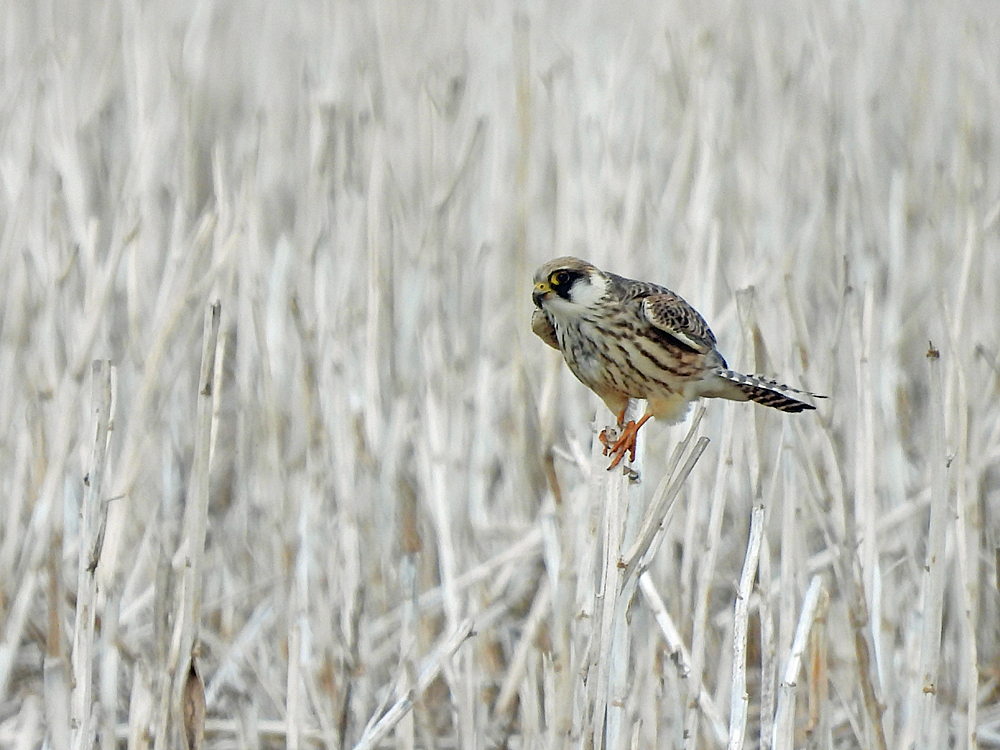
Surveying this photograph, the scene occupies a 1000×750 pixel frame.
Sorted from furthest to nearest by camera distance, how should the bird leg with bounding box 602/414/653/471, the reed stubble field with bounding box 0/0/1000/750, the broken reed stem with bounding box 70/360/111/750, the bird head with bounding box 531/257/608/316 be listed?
1. the reed stubble field with bounding box 0/0/1000/750
2. the bird head with bounding box 531/257/608/316
3. the broken reed stem with bounding box 70/360/111/750
4. the bird leg with bounding box 602/414/653/471

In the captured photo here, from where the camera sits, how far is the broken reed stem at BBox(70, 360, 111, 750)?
1.92 metres

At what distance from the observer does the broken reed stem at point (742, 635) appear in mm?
1926

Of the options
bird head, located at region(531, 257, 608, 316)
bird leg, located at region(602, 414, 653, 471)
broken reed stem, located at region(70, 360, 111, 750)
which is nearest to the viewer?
bird leg, located at region(602, 414, 653, 471)

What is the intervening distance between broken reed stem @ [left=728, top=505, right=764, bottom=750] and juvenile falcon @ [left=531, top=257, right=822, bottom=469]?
22cm

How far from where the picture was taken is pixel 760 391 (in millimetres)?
1907

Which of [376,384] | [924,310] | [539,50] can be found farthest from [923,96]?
[376,384]

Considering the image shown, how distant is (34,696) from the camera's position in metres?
2.80

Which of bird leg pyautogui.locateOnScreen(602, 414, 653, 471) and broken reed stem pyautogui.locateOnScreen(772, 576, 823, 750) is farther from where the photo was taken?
broken reed stem pyautogui.locateOnScreen(772, 576, 823, 750)

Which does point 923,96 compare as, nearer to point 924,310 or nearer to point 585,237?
point 924,310

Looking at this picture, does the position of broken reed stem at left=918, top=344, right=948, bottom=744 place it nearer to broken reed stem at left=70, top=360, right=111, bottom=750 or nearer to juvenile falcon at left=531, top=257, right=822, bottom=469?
juvenile falcon at left=531, top=257, right=822, bottom=469

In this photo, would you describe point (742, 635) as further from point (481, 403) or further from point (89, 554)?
point (481, 403)

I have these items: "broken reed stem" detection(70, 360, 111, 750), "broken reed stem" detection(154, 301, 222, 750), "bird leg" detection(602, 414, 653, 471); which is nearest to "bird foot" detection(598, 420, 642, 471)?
"bird leg" detection(602, 414, 653, 471)

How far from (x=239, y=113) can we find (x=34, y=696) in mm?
2371

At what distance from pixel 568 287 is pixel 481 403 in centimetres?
108
